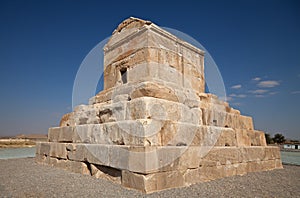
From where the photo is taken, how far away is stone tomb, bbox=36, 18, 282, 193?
3.57 meters

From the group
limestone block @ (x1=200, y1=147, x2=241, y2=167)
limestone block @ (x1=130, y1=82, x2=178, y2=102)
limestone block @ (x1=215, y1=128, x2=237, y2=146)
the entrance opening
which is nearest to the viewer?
limestone block @ (x1=130, y1=82, x2=178, y2=102)

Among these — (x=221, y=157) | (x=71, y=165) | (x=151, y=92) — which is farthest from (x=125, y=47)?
(x=221, y=157)

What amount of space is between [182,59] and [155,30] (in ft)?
3.84

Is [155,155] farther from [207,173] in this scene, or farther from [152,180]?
[207,173]

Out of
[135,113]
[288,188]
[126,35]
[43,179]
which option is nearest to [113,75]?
[126,35]

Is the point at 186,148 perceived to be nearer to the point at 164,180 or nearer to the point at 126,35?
the point at 164,180

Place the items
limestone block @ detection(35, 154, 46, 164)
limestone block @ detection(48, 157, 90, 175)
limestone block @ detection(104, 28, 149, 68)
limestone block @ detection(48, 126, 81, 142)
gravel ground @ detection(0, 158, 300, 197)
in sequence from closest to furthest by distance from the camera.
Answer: gravel ground @ detection(0, 158, 300, 197) → limestone block @ detection(48, 157, 90, 175) → limestone block @ detection(104, 28, 149, 68) → limestone block @ detection(48, 126, 81, 142) → limestone block @ detection(35, 154, 46, 164)

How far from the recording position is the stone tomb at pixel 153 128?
3574 mm

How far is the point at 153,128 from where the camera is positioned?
3629 millimetres

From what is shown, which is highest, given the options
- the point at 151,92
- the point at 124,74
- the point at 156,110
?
the point at 124,74

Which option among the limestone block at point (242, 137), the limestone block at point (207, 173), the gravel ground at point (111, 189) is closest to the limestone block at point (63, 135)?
the gravel ground at point (111, 189)

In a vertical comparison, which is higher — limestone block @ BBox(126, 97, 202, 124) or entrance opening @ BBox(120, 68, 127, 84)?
entrance opening @ BBox(120, 68, 127, 84)

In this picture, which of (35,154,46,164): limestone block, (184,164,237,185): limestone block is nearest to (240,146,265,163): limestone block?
(184,164,237,185): limestone block

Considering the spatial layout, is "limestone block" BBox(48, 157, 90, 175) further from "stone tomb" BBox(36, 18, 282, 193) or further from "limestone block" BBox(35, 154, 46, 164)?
"limestone block" BBox(35, 154, 46, 164)
